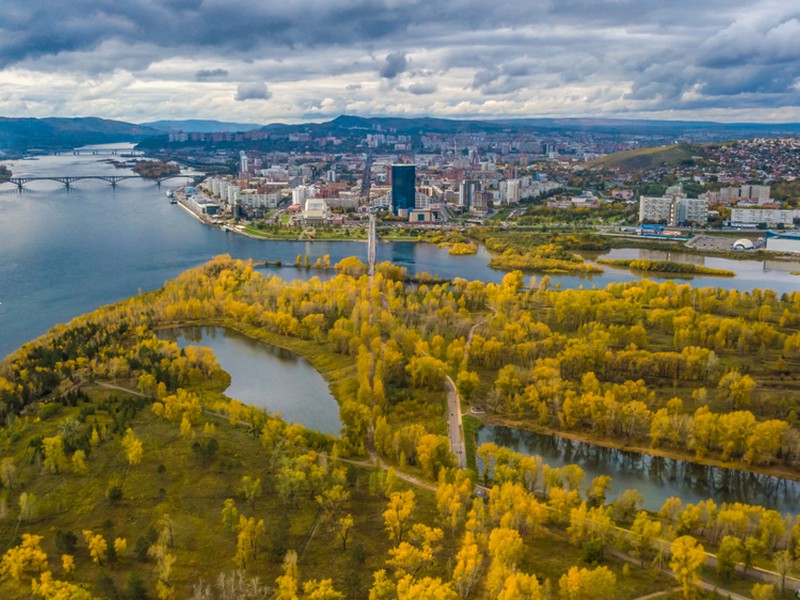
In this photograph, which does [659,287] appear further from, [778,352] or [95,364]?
[95,364]

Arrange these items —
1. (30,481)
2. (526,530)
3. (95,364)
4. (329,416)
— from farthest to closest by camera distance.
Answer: (95,364), (329,416), (30,481), (526,530)

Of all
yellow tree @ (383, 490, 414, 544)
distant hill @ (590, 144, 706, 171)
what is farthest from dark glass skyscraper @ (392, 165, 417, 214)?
yellow tree @ (383, 490, 414, 544)

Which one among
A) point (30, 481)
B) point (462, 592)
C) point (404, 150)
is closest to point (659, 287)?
point (462, 592)

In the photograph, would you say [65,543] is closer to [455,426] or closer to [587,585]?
[587,585]

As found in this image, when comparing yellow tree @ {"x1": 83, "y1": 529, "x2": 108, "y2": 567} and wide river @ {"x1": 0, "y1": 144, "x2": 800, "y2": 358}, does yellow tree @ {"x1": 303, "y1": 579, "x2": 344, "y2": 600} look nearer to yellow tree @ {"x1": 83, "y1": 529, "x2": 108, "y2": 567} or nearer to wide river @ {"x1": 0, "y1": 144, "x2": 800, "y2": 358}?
yellow tree @ {"x1": 83, "y1": 529, "x2": 108, "y2": 567}

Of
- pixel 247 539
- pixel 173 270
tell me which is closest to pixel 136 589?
pixel 247 539

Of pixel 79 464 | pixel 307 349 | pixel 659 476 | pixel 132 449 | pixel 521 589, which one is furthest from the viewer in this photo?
pixel 307 349
